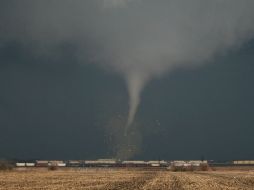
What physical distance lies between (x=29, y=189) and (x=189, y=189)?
20.4m

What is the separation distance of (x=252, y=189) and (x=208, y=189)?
637cm

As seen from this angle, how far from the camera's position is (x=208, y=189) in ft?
183

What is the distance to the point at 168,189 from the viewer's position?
55094 millimetres

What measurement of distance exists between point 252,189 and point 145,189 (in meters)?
14.5

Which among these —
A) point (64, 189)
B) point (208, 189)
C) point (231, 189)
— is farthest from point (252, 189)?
point (64, 189)

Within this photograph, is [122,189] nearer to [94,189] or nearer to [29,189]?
[94,189]

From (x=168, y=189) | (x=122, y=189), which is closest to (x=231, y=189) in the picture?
(x=168, y=189)

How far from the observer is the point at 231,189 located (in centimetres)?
5712

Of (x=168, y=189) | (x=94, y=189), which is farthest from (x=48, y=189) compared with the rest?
(x=168, y=189)

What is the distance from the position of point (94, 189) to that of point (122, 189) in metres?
3.59

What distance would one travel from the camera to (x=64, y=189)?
181 ft

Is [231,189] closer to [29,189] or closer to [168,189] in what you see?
[168,189]

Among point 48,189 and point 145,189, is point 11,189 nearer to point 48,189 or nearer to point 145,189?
point 48,189


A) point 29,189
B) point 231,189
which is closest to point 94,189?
point 29,189
